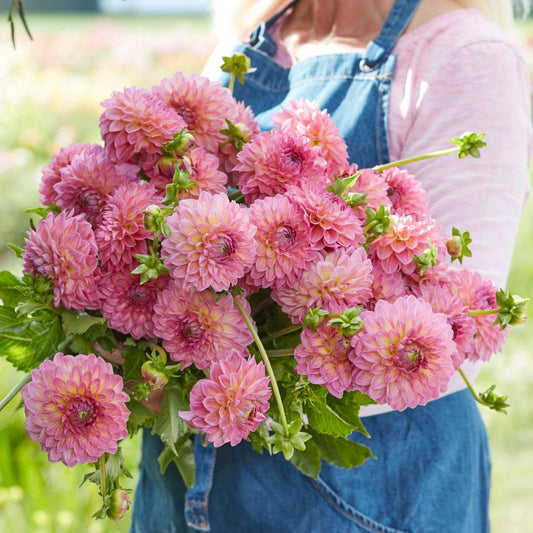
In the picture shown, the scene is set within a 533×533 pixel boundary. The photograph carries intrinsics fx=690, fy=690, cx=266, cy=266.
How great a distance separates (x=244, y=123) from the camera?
2.51 ft

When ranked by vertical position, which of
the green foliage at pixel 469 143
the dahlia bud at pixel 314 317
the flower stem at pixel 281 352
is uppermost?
the green foliage at pixel 469 143

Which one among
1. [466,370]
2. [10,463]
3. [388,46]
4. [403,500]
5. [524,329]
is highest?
[388,46]

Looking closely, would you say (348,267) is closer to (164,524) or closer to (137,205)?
(137,205)

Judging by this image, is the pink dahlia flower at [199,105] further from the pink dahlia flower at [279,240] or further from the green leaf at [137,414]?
the green leaf at [137,414]

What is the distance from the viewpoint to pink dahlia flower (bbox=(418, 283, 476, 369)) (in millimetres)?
661

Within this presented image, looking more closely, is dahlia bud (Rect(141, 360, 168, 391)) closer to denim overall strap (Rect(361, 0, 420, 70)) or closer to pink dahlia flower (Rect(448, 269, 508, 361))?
pink dahlia flower (Rect(448, 269, 508, 361))

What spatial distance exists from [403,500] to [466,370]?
230 millimetres

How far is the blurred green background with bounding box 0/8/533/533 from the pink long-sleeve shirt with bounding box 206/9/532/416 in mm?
606

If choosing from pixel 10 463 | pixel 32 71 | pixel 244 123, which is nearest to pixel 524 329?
pixel 10 463

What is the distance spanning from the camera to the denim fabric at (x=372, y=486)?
3.22 feet

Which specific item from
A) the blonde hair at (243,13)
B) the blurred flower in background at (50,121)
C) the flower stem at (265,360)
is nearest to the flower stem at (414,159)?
the flower stem at (265,360)

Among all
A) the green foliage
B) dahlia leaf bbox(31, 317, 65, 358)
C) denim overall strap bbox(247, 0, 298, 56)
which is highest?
denim overall strap bbox(247, 0, 298, 56)

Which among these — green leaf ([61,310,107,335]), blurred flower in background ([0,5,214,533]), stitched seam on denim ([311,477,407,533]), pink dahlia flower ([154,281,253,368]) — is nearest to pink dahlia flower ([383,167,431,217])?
pink dahlia flower ([154,281,253,368])

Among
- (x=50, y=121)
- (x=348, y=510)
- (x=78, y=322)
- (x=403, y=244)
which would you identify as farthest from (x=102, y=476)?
(x=50, y=121)
